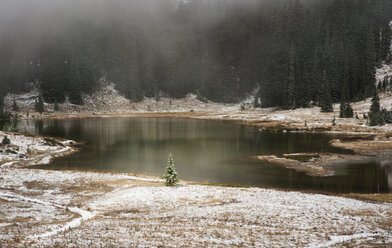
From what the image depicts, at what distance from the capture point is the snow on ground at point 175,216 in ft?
53.6

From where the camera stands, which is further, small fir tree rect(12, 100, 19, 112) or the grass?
small fir tree rect(12, 100, 19, 112)

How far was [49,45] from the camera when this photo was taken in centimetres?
19375

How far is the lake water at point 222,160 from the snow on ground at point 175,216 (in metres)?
8.19

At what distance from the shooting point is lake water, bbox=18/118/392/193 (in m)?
37.0

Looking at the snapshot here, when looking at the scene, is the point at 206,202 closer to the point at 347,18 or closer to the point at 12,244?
the point at 12,244

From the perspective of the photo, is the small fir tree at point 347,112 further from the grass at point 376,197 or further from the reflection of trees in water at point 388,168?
the grass at point 376,197

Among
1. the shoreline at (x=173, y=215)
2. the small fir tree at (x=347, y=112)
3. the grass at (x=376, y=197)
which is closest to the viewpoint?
the shoreline at (x=173, y=215)

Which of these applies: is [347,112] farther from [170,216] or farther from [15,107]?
[15,107]

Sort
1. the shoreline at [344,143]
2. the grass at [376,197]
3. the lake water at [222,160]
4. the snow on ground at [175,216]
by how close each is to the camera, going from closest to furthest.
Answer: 1. the snow on ground at [175,216]
2. the grass at [376,197]
3. the lake water at [222,160]
4. the shoreline at [344,143]

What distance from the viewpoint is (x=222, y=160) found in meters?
49.0

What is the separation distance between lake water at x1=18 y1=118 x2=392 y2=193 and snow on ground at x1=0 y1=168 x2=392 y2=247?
26.9 ft

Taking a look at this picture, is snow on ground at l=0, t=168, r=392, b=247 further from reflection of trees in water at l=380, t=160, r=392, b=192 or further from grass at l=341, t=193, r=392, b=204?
reflection of trees in water at l=380, t=160, r=392, b=192

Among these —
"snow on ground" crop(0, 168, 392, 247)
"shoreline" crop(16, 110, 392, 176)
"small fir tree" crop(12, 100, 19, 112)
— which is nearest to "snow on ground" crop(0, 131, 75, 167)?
"snow on ground" crop(0, 168, 392, 247)

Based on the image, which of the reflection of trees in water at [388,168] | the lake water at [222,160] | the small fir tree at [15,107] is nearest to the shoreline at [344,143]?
the lake water at [222,160]
